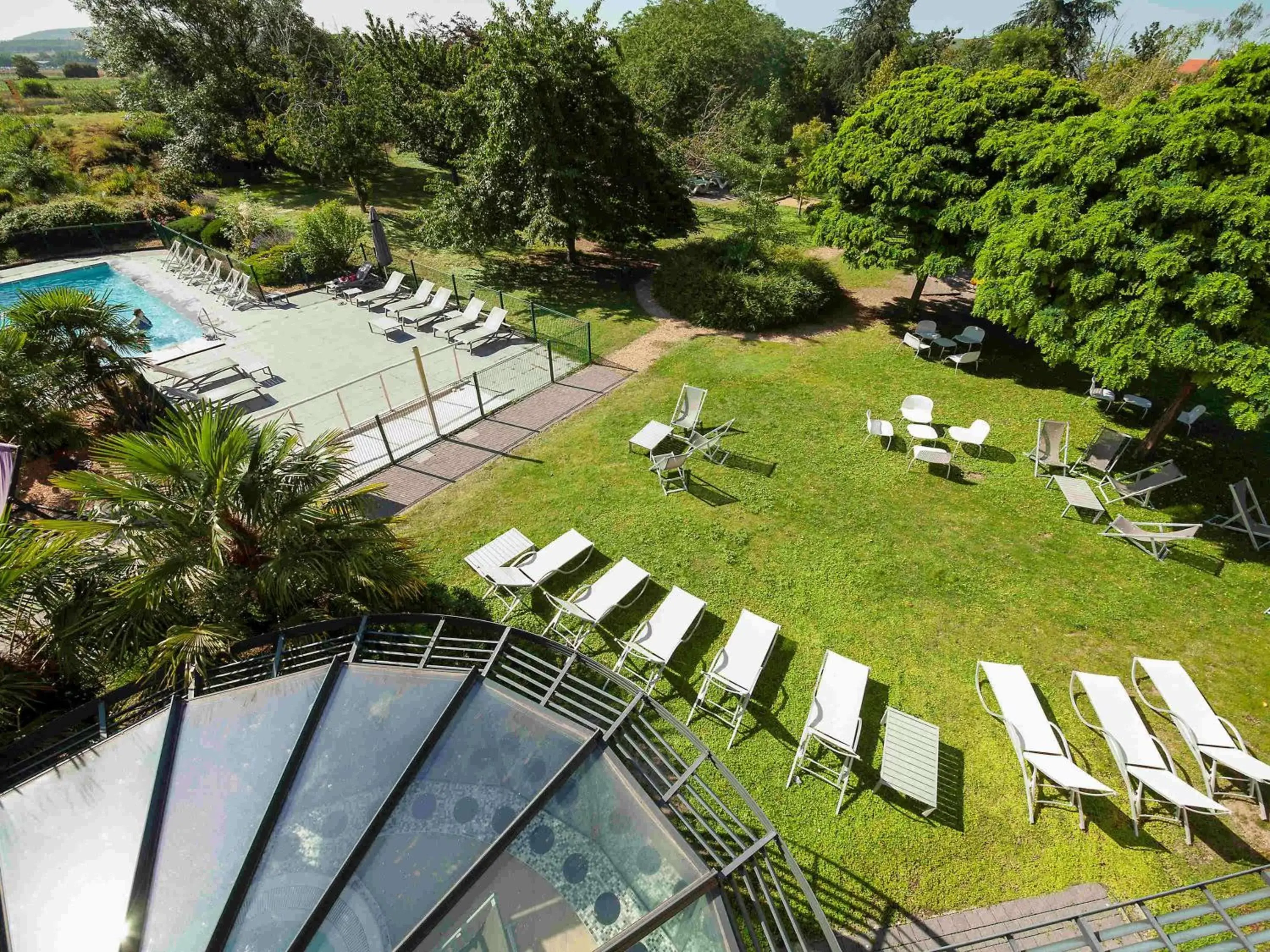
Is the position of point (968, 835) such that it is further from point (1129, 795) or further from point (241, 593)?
point (241, 593)

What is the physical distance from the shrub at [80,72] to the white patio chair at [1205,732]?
5578 inches

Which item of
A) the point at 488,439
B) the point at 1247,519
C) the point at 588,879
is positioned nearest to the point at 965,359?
the point at 1247,519

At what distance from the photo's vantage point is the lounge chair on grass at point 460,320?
15344 millimetres

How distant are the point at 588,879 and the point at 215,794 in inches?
121

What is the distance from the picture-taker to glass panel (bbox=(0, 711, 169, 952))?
3557mm

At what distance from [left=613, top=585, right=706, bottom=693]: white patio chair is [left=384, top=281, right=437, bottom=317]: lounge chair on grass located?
13.7 meters

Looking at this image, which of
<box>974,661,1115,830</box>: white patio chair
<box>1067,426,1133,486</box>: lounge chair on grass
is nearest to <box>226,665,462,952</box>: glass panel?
<box>974,661,1115,830</box>: white patio chair

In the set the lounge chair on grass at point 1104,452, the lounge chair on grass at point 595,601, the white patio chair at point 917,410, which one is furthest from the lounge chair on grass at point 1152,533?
the lounge chair on grass at point 595,601

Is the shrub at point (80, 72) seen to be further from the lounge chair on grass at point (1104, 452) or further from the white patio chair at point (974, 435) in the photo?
the lounge chair on grass at point (1104, 452)

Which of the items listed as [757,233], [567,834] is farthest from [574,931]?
[757,233]

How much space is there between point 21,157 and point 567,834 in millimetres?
37745

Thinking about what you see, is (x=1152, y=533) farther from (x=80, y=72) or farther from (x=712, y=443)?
(x=80, y=72)

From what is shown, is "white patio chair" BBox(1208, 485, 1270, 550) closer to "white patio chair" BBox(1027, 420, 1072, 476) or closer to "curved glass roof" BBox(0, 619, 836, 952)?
"white patio chair" BBox(1027, 420, 1072, 476)

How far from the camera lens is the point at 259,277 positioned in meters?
17.7
